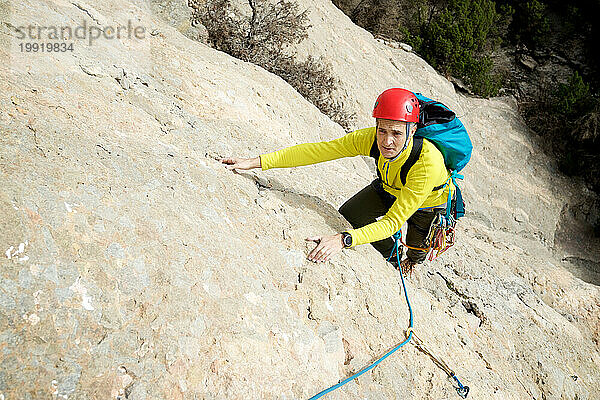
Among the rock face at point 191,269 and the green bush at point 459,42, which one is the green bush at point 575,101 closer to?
the green bush at point 459,42

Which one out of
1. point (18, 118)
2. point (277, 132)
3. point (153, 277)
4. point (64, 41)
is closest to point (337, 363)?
point (153, 277)

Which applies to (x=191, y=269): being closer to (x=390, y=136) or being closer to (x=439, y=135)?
(x=390, y=136)

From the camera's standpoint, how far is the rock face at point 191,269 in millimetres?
1943

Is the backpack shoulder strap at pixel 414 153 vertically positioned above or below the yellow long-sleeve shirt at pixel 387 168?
above

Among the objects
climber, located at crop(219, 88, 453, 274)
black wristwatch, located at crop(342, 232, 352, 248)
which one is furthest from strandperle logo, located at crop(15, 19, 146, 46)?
black wristwatch, located at crop(342, 232, 352, 248)

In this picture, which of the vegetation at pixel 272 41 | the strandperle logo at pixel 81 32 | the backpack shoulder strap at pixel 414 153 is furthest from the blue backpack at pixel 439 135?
the vegetation at pixel 272 41

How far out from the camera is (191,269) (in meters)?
2.37

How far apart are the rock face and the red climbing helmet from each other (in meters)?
0.97

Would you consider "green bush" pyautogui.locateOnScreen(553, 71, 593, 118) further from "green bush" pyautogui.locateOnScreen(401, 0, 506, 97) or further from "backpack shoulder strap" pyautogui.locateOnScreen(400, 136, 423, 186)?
"backpack shoulder strap" pyautogui.locateOnScreen(400, 136, 423, 186)

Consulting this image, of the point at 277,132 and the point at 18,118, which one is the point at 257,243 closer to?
the point at 18,118

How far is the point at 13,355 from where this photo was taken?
172 centimetres

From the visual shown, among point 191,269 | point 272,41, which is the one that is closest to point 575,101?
point 272,41

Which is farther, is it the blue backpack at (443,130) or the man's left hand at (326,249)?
the blue backpack at (443,130)

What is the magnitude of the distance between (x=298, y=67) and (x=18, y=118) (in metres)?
5.22
